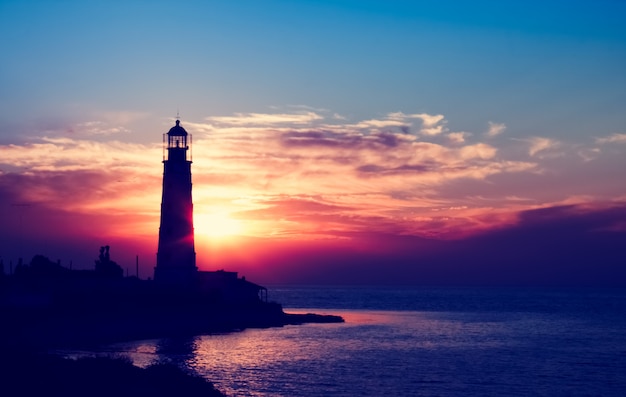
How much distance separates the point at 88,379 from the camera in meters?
30.6

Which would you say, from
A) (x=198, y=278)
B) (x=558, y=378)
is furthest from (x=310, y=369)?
(x=198, y=278)

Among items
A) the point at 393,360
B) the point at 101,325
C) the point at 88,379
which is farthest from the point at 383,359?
the point at 88,379

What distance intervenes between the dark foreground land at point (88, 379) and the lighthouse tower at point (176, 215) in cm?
3197

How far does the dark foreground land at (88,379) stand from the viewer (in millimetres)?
28439

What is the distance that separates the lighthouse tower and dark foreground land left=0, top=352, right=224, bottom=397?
32.0 meters

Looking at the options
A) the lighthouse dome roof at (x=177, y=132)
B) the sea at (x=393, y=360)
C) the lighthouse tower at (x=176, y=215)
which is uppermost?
the lighthouse dome roof at (x=177, y=132)

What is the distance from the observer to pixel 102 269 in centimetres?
7250

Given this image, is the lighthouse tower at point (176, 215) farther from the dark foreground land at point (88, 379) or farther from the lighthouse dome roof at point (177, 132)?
the dark foreground land at point (88, 379)

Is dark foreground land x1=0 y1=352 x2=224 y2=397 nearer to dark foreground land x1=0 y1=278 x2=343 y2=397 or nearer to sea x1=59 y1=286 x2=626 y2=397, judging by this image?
dark foreground land x1=0 y1=278 x2=343 y2=397

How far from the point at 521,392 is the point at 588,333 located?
45.1 m

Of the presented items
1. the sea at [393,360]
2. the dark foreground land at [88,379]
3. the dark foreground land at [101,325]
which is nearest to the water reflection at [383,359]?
the sea at [393,360]

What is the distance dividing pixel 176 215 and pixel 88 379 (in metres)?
37.2

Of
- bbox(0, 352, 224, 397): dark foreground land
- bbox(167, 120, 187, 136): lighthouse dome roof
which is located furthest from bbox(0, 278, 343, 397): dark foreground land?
bbox(167, 120, 187, 136): lighthouse dome roof

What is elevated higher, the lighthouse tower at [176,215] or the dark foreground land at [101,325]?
the lighthouse tower at [176,215]
